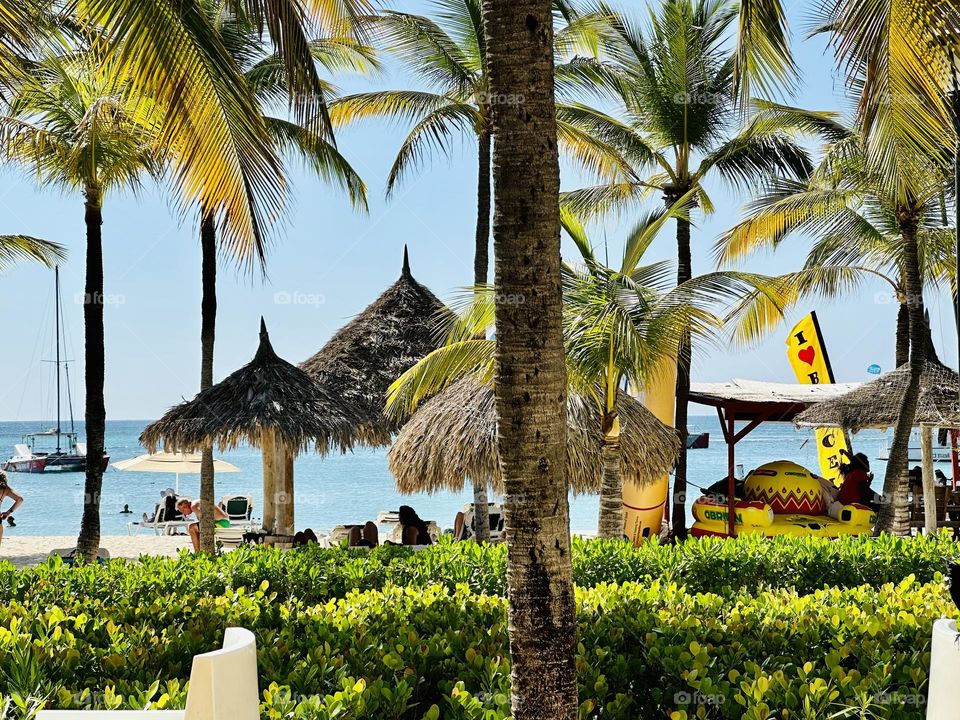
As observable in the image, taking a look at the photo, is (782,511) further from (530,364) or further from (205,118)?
(530,364)

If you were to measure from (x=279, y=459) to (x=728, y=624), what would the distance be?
1177cm

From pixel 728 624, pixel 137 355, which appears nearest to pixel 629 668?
pixel 728 624

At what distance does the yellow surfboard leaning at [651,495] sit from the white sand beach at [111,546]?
26.9 feet

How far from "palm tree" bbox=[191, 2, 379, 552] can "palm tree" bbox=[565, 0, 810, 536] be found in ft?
12.7

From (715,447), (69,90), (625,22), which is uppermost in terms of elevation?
(625,22)

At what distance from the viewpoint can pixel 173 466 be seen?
23.0 m

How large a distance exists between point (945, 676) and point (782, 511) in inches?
514

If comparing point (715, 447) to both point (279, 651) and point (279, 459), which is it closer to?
point (279, 459)

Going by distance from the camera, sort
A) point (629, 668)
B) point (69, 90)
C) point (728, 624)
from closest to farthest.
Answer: point (629, 668)
point (728, 624)
point (69, 90)

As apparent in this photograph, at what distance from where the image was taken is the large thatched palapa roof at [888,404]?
14390mm

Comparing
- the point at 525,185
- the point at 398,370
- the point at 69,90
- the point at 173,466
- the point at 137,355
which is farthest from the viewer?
the point at 137,355

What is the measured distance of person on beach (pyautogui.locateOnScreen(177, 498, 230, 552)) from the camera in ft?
51.7

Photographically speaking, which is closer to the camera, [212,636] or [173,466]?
[212,636]

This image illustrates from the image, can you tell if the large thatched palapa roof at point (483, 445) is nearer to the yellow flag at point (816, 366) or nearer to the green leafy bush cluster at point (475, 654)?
the green leafy bush cluster at point (475, 654)
